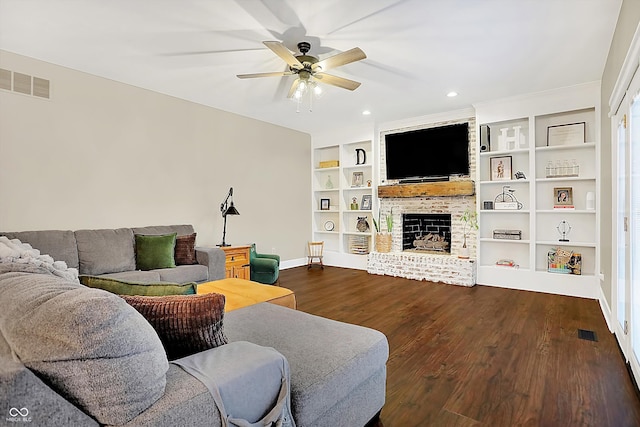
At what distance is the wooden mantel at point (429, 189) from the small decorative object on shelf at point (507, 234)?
692 millimetres

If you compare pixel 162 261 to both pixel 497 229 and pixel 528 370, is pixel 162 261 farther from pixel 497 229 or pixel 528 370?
pixel 497 229

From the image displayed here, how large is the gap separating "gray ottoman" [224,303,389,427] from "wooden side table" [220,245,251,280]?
8.65 feet

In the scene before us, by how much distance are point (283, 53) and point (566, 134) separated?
4.01 m

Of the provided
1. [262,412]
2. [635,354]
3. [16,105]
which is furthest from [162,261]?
[635,354]

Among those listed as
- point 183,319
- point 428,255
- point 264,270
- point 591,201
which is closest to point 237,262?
point 264,270

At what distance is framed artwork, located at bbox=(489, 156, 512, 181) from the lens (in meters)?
5.07

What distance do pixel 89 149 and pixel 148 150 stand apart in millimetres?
679

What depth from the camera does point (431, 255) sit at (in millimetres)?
5535

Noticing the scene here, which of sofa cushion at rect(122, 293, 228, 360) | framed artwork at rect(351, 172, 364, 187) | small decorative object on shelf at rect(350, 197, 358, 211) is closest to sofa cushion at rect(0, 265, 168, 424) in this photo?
sofa cushion at rect(122, 293, 228, 360)

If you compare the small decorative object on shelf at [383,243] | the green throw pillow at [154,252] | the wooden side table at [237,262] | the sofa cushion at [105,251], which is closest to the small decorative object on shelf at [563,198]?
the small decorative object on shelf at [383,243]

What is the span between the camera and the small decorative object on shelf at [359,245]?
21.8ft

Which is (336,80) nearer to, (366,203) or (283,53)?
(283,53)

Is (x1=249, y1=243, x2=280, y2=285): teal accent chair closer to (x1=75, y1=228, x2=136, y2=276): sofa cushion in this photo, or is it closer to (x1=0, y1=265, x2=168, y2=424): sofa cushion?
(x1=75, y1=228, x2=136, y2=276): sofa cushion

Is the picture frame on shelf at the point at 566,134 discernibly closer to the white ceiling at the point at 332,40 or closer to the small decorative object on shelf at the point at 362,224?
the white ceiling at the point at 332,40
